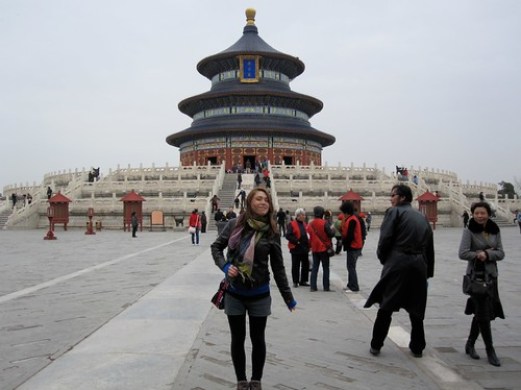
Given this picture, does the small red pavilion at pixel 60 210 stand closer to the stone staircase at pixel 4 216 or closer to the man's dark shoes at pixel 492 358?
the stone staircase at pixel 4 216

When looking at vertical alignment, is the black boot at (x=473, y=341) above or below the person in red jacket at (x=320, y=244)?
below

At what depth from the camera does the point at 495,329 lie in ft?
21.7

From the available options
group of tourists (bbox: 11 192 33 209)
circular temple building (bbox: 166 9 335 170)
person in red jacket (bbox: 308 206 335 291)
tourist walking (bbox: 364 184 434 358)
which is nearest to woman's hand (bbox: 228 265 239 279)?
tourist walking (bbox: 364 184 434 358)

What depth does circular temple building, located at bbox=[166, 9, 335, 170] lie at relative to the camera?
53.1 meters

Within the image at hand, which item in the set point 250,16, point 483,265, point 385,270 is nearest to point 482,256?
point 483,265

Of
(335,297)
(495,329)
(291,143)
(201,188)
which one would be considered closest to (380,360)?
(495,329)

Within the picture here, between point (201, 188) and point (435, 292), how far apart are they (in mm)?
28935

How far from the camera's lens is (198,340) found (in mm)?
5578

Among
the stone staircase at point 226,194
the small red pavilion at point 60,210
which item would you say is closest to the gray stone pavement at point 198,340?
the small red pavilion at point 60,210

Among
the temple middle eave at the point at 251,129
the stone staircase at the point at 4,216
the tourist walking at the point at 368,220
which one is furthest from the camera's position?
the temple middle eave at the point at 251,129

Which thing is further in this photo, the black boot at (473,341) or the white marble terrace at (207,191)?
the white marble terrace at (207,191)

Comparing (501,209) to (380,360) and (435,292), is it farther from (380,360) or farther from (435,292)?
(380,360)

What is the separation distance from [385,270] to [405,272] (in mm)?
207

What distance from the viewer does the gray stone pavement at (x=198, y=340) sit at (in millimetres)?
4465
